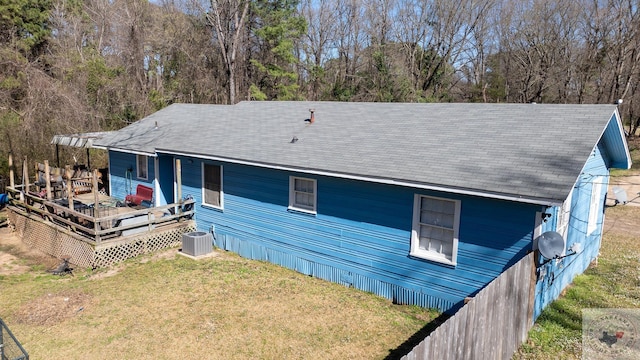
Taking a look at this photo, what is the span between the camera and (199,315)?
849 cm

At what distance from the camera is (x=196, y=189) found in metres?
13.7

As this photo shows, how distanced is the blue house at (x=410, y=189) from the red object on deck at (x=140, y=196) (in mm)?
1532

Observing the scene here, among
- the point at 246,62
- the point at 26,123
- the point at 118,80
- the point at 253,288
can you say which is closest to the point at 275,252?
the point at 253,288

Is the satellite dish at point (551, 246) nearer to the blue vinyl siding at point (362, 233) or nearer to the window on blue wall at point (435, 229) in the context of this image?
the blue vinyl siding at point (362, 233)

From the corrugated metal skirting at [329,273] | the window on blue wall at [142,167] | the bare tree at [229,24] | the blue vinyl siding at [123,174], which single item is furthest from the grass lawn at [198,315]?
the bare tree at [229,24]

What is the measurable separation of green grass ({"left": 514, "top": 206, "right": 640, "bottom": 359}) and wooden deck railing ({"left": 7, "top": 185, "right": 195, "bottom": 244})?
10114 mm

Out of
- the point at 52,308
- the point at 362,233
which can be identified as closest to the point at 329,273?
the point at 362,233

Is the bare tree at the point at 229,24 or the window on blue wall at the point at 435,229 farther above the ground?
the bare tree at the point at 229,24

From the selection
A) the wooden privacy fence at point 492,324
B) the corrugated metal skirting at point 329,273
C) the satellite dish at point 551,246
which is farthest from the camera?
the corrugated metal skirting at point 329,273

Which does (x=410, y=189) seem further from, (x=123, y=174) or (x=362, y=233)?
(x=123, y=174)

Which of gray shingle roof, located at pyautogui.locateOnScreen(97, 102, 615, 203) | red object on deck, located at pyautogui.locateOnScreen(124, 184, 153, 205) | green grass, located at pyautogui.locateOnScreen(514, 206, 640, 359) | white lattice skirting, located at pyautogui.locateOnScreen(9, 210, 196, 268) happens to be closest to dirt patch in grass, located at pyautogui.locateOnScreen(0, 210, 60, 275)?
white lattice skirting, located at pyautogui.locateOnScreen(9, 210, 196, 268)

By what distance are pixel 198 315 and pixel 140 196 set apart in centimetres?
834

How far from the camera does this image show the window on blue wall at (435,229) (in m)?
8.45

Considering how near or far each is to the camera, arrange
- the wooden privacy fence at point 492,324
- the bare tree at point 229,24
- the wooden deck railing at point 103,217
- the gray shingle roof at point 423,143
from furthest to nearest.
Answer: the bare tree at point 229,24
the wooden deck railing at point 103,217
the gray shingle roof at point 423,143
the wooden privacy fence at point 492,324
